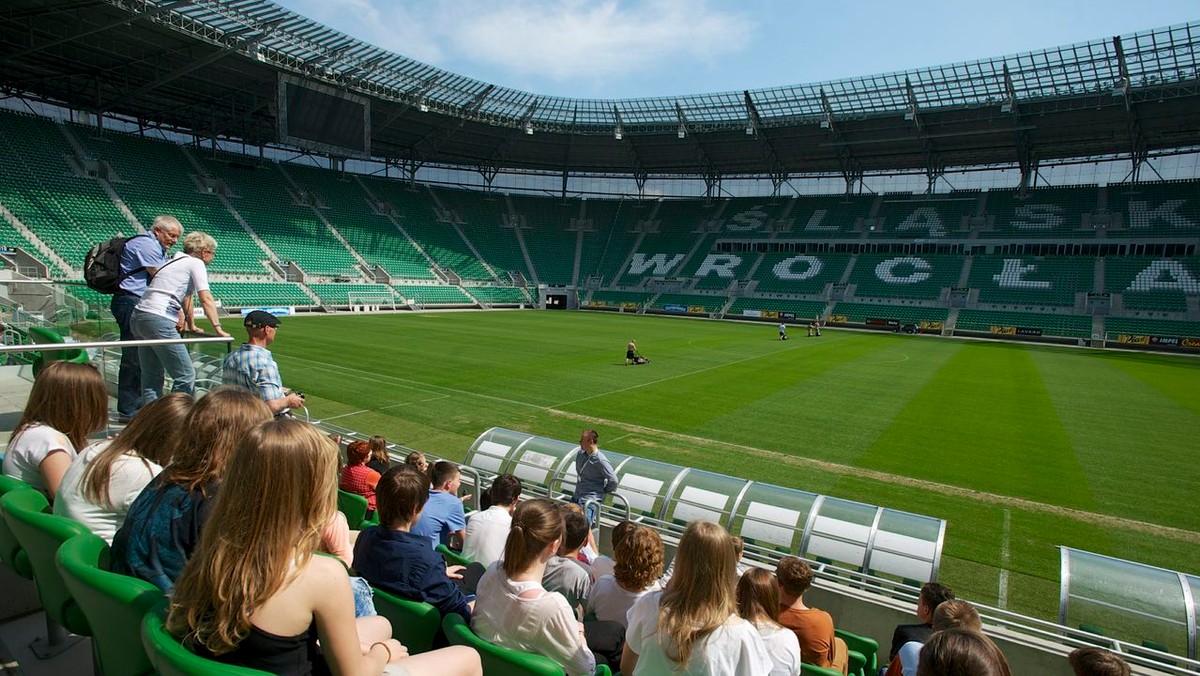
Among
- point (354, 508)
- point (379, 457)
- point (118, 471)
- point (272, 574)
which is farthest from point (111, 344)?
point (272, 574)

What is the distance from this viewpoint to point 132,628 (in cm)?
237

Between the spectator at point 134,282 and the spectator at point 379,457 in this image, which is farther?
the spectator at point 379,457

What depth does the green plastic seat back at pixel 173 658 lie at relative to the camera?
1.86 metres

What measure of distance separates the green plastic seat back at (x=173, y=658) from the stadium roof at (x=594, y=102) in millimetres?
39629

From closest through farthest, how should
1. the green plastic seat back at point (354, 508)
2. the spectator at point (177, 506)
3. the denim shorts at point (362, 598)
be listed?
the spectator at point (177, 506), the denim shorts at point (362, 598), the green plastic seat back at point (354, 508)

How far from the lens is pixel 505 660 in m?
2.99

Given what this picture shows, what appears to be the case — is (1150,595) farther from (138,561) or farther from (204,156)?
(204,156)

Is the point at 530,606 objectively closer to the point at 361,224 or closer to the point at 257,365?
the point at 257,365

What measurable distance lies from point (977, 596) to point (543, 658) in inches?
271

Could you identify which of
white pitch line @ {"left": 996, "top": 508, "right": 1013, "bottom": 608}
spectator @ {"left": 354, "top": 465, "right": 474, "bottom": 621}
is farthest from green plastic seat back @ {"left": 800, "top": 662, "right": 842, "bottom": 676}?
white pitch line @ {"left": 996, "top": 508, "right": 1013, "bottom": 608}

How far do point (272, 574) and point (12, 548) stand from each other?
2.69 metres

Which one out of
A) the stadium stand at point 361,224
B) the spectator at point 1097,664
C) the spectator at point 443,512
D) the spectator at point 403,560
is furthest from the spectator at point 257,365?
the stadium stand at point 361,224

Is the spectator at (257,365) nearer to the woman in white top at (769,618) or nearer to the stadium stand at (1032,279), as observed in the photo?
the woman in white top at (769,618)

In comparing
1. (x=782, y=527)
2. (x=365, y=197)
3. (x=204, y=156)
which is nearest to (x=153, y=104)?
(x=204, y=156)
